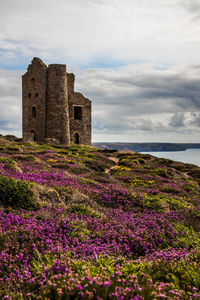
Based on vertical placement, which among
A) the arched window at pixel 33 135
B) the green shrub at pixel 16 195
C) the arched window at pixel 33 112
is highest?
the arched window at pixel 33 112

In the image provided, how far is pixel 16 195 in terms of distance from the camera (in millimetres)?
7707

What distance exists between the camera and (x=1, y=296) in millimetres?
3514

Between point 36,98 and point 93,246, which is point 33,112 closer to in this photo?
point 36,98

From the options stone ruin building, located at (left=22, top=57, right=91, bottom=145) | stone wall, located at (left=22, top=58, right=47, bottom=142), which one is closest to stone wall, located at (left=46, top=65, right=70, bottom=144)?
stone ruin building, located at (left=22, top=57, right=91, bottom=145)

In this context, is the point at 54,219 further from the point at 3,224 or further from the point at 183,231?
the point at 183,231

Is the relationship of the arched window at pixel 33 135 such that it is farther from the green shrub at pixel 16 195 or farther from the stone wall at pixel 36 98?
the green shrub at pixel 16 195

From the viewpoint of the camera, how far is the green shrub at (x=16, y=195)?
7.52m

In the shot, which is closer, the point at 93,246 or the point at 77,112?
the point at 93,246

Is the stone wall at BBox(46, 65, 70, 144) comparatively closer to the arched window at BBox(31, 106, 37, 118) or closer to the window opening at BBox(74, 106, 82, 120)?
the arched window at BBox(31, 106, 37, 118)

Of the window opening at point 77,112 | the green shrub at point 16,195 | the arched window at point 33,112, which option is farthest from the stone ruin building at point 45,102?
the green shrub at point 16,195

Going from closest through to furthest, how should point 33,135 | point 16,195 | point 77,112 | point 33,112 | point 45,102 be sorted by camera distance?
point 16,195 → point 33,135 → point 45,102 → point 33,112 → point 77,112

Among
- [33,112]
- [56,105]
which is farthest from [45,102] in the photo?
[33,112]

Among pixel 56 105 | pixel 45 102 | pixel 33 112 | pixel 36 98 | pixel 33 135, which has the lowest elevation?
pixel 33 135

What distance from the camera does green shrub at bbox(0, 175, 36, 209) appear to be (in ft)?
24.7
